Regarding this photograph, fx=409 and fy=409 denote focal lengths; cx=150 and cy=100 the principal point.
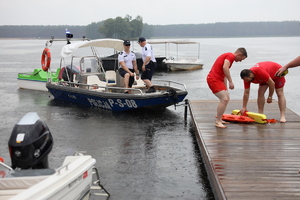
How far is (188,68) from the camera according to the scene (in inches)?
1431

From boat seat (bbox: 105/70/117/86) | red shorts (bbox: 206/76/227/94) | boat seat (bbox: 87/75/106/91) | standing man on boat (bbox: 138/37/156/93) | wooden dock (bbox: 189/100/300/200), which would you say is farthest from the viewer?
boat seat (bbox: 105/70/117/86)

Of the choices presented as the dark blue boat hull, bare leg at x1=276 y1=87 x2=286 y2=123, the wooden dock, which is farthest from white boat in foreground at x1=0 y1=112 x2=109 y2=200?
the dark blue boat hull

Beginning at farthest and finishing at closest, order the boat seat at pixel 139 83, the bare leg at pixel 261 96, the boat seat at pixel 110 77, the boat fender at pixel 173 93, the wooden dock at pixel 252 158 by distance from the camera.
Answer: the boat seat at pixel 110 77
the boat seat at pixel 139 83
the boat fender at pixel 173 93
the bare leg at pixel 261 96
the wooden dock at pixel 252 158

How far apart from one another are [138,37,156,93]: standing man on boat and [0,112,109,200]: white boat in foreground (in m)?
7.39

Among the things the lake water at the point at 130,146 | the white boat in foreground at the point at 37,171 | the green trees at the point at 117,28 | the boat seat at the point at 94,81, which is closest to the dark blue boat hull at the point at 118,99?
the lake water at the point at 130,146

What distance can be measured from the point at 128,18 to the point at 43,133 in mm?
172689

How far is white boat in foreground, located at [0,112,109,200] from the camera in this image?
456 centimetres

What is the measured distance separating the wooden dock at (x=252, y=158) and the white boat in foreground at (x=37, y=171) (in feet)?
6.18

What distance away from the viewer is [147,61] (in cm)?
1289

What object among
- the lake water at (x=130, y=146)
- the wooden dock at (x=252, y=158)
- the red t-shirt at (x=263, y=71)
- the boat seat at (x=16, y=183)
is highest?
the red t-shirt at (x=263, y=71)

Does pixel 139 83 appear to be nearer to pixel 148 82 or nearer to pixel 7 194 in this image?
pixel 148 82

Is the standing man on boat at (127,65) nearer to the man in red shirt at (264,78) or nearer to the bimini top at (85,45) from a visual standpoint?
the bimini top at (85,45)

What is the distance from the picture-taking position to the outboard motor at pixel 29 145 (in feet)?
17.2

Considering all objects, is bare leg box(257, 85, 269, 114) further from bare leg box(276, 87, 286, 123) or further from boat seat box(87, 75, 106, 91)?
boat seat box(87, 75, 106, 91)
